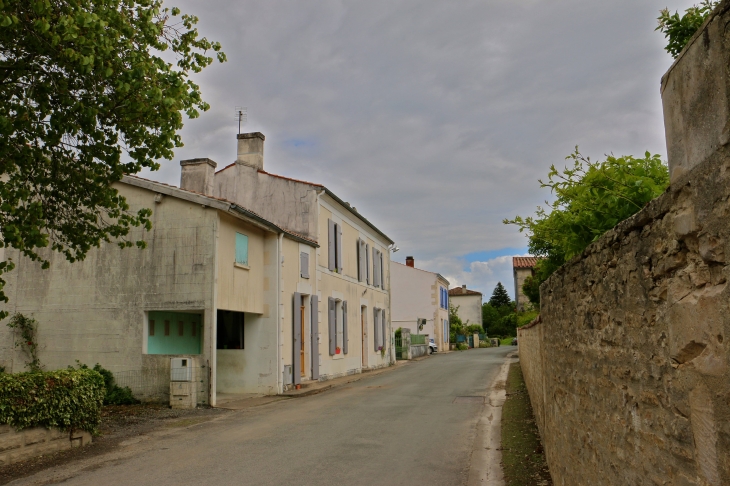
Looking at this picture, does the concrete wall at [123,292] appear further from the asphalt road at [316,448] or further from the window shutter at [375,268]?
the window shutter at [375,268]

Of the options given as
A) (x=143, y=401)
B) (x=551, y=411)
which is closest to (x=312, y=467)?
(x=551, y=411)

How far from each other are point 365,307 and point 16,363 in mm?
13609

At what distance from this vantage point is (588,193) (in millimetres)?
4953

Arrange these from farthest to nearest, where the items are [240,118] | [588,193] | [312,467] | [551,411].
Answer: [240,118], [312,467], [551,411], [588,193]

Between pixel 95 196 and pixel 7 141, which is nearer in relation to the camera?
pixel 7 141

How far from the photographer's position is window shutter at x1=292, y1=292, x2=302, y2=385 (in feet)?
55.3

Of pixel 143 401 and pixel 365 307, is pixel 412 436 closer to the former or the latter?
pixel 143 401

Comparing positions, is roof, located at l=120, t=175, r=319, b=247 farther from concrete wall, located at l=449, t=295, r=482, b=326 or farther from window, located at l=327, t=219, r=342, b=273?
concrete wall, located at l=449, t=295, r=482, b=326

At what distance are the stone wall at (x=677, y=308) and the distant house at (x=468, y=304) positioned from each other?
56.3 meters

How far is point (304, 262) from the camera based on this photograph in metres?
18.6

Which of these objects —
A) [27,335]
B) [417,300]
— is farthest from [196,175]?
[417,300]

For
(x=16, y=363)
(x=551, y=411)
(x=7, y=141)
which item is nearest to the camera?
(x=551, y=411)

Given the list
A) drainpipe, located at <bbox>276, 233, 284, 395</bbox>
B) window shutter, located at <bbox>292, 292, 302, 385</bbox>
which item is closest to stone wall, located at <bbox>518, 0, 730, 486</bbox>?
drainpipe, located at <bbox>276, 233, 284, 395</bbox>

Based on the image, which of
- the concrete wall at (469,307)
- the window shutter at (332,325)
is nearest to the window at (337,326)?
the window shutter at (332,325)
